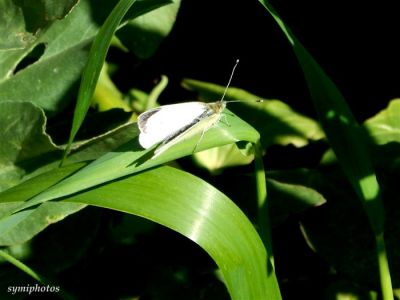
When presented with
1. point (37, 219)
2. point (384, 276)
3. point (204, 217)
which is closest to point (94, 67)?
point (204, 217)

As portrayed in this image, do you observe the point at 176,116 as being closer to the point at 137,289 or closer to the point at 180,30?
the point at 137,289

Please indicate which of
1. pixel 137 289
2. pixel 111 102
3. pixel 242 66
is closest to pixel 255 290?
pixel 137 289

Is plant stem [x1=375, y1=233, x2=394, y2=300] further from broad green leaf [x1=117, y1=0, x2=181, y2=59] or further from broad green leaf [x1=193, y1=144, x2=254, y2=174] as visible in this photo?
broad green leaf [x1=117, y1=0, x2=181, y2=59]

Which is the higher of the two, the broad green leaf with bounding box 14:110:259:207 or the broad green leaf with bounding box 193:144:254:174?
the broad green leaf with bounding box 193:144:254:174

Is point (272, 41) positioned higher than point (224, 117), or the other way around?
point (272, 41)

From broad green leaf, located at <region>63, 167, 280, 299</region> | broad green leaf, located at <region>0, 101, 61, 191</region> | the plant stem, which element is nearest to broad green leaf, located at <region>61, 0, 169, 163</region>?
broad green leaf, located at <region>63, 167, 280, 299</region>

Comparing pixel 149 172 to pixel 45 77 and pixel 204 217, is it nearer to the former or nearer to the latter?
pixel 204 217
